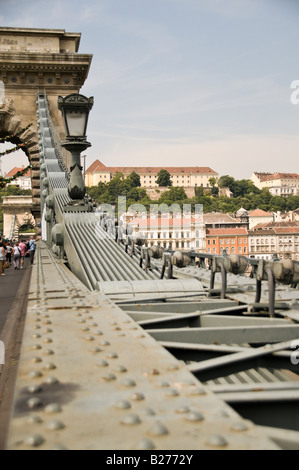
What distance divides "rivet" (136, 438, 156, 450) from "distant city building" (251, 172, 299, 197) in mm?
174827

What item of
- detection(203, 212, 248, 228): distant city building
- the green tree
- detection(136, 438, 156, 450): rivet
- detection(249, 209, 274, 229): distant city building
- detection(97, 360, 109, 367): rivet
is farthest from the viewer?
the green tree

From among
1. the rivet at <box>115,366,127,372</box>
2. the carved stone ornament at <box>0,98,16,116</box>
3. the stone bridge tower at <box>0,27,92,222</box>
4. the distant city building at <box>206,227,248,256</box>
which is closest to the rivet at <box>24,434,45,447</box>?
the rivet at <box>115,366,127,372</box>

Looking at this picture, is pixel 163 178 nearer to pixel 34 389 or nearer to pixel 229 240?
pixel 229 240

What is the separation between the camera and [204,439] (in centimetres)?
132

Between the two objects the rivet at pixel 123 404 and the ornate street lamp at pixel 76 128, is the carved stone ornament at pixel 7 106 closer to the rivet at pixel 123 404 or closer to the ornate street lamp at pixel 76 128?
the ornate street lamp at pixel 76 128

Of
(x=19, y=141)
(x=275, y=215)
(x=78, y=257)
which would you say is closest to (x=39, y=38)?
(x=19, y=141)

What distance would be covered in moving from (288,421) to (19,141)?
2150 cm

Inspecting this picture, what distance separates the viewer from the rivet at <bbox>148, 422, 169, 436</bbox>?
4.47 ft

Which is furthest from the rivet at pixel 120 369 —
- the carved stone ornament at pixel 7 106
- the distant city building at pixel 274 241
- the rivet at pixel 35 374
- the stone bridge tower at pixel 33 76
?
the distant city building at pixel 274 241

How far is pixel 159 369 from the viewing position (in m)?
1.91

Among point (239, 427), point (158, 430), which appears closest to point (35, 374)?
point (158, 430)

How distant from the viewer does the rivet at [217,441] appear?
4.22ft

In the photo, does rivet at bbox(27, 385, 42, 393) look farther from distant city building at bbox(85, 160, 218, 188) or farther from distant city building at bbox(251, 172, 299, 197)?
distant city building at bbox(251, 172, 299, 197)

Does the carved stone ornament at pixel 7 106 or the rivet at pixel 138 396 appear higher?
the carved stone ornament at pixel 7 106
